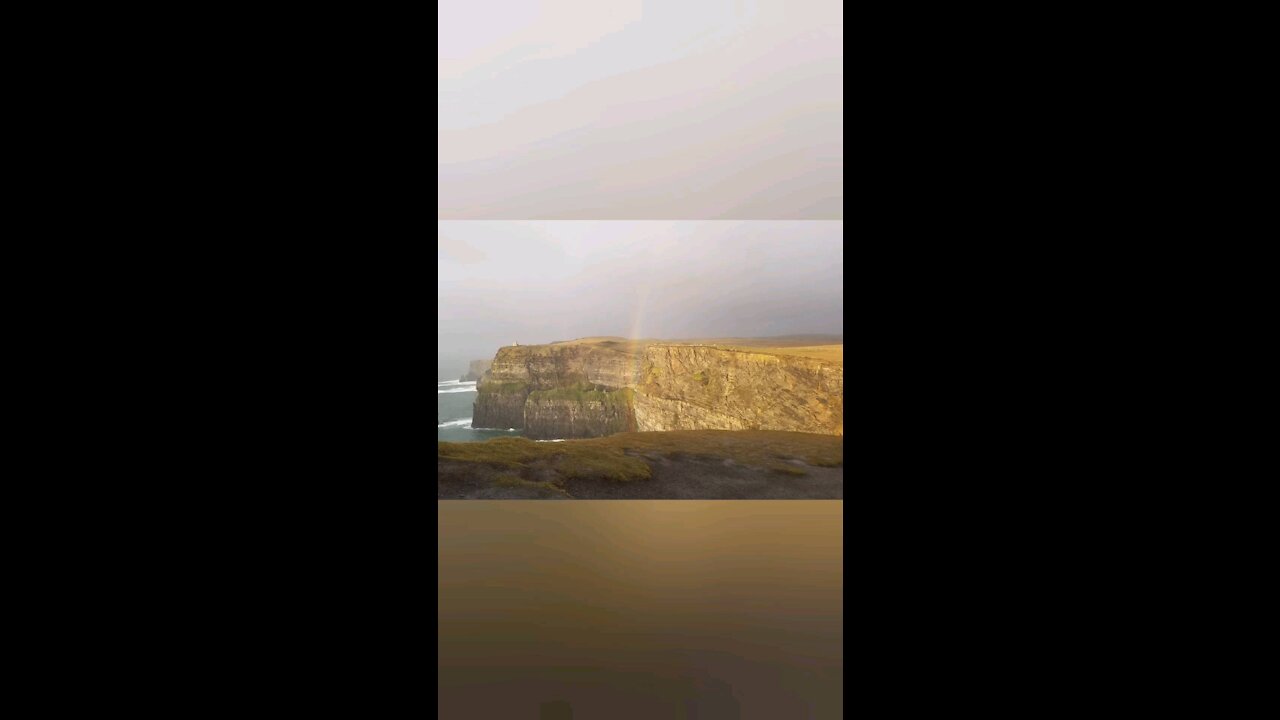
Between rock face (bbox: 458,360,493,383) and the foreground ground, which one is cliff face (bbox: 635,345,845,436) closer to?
the foreground ground

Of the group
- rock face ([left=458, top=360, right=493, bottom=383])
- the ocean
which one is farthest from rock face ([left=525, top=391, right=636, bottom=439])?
rock face ([left=458, top=360, right=493, bottom=383])

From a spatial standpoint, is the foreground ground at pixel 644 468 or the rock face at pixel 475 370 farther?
the rock face at pixel 475 370

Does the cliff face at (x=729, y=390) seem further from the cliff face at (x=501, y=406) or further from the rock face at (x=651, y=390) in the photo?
→ the cliff face at (x=501, y=406)

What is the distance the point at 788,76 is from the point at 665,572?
7.06 ft

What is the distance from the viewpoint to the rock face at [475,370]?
3064 mm

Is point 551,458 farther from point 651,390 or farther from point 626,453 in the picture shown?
point 651,390

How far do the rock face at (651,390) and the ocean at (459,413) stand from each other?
1.5 inches

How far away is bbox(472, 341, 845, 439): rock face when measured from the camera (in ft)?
9.95

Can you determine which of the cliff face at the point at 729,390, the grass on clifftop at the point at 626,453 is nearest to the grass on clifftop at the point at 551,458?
the grass on clifftop at the point at 626,453

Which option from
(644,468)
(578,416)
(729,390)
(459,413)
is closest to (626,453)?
(644,468)

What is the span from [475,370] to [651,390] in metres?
0.88

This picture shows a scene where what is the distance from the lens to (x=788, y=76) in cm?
270
